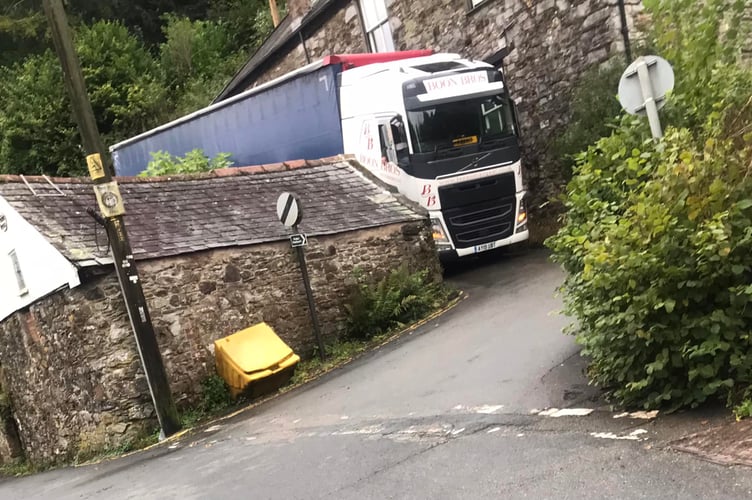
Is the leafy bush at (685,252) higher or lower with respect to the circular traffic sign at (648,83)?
lower

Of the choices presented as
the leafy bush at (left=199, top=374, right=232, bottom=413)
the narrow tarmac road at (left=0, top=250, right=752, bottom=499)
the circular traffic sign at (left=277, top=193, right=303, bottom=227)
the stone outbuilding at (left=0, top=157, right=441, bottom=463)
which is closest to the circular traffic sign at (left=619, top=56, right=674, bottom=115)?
the narrow tarmac road at (left=0, top=250, right=752, bottom=499)

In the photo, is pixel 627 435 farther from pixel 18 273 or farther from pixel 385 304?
pixel 18 273

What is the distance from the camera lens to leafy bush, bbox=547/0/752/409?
4.81m

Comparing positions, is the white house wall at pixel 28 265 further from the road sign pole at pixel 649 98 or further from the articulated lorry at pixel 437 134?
the road sign pole at pixel 649 98

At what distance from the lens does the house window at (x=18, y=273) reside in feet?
35.0

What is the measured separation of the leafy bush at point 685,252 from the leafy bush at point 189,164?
12487mm

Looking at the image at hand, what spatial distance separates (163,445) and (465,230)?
22.8ft

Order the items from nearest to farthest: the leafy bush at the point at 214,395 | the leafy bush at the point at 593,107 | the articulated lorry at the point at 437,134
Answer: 1. the leafy bush at the point at 214,395
2. the leafy bush at the point at 593,107
3. the articulated lorry at the point at 437,134

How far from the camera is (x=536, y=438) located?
530cm

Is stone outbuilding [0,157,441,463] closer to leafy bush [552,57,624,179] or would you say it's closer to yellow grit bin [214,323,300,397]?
yellow grit bin [214,323,300,397]

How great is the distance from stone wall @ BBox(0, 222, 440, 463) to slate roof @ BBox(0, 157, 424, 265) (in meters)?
0.28

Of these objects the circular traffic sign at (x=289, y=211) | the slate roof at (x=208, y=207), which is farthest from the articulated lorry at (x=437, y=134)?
the circular traffic sign at (x=289, y=211)

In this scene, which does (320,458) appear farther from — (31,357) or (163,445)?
(31,357)

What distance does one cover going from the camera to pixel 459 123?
531 inches
